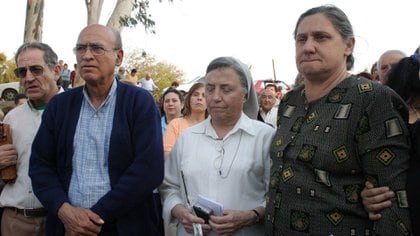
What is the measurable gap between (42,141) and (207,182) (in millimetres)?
1061

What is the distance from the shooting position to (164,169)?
9.00 feet

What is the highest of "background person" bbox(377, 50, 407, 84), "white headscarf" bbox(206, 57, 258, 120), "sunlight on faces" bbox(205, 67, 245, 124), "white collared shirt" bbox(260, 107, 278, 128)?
"background person" bbox(377, 50, 407, 84)

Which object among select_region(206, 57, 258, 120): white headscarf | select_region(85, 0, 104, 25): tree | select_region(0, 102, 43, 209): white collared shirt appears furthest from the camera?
select_region(85, 0, 104, 25): tree

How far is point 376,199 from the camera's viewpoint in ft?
6.33

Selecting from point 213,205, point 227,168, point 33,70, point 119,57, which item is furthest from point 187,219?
point 33,70

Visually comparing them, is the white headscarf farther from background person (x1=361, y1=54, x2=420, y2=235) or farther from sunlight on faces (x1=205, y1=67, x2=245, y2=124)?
background person (x1=361, y1=54, x2=420, y2=235)

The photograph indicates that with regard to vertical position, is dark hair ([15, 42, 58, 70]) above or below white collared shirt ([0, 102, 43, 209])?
above

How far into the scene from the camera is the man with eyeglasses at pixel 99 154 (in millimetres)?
2449

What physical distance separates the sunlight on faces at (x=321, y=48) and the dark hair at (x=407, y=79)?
31cm

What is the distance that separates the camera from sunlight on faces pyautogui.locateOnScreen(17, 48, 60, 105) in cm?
306

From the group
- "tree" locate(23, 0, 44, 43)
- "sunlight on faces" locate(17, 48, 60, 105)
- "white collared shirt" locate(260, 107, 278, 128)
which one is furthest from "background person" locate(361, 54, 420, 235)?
"tree" locate(23, 0, 44, 43)

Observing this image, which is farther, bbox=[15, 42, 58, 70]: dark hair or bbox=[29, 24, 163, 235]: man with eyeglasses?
bbox=[15, 42, 58, 70]: dark hair

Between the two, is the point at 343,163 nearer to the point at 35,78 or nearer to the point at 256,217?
the point at 256,217

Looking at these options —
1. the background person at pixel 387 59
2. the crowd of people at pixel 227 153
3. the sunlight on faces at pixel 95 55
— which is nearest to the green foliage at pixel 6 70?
the background person at pixel 387 59
